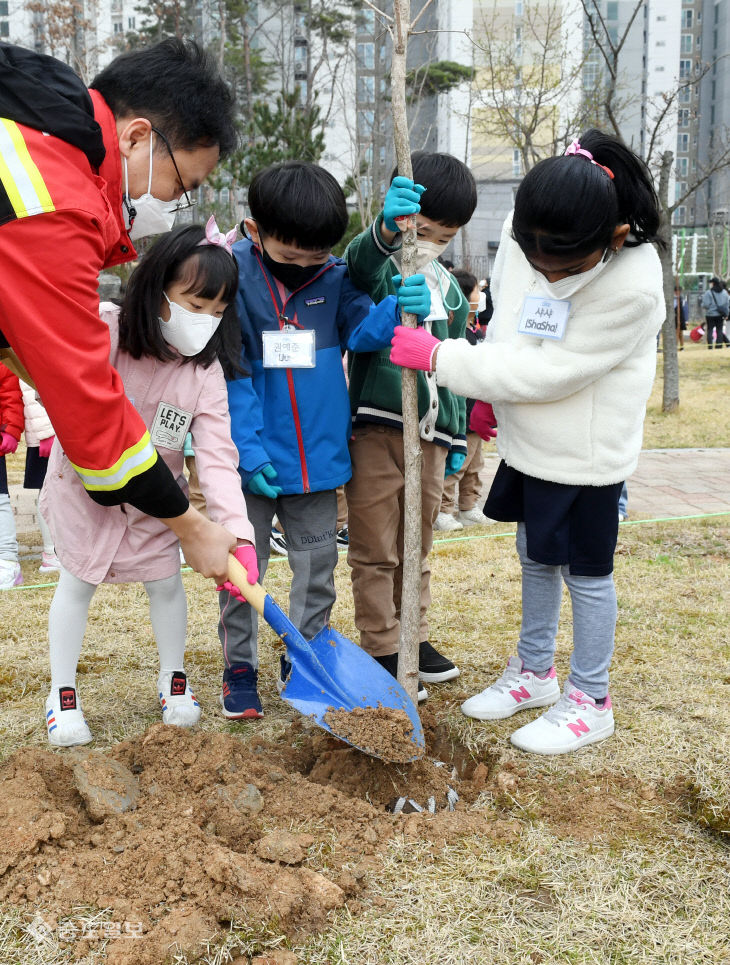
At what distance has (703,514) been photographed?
5246mm

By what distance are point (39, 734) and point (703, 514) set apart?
13.1 feet

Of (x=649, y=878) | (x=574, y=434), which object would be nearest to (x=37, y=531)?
(x=574, y=434)

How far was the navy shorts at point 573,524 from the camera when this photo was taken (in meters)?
2.37

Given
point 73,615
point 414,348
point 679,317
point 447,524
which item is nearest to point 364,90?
point 679,317

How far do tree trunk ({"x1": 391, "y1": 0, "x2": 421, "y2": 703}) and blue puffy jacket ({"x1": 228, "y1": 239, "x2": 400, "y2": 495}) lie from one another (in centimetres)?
32

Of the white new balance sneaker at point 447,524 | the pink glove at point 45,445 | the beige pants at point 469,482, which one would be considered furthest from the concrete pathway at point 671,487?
the pink glove at point 45,445

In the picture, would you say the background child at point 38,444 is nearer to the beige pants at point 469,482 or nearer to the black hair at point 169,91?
the beige pants at point 469,482

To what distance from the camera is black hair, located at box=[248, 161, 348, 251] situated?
2.39m

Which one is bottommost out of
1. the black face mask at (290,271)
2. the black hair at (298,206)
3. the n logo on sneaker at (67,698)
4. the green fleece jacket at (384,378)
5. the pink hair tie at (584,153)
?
the n logo on sneaker at (67,698)

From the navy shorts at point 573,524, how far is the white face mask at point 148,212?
45.8 inches

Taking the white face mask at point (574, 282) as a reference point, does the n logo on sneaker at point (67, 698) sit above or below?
below

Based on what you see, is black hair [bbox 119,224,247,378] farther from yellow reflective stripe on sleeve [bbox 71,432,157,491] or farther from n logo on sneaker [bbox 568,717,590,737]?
n logo on sneaker [bbox 568,717,590,737]

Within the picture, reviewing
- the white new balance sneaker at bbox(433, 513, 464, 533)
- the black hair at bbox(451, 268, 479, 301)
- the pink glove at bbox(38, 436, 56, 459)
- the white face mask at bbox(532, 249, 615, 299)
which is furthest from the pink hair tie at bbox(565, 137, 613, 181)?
the black hair at bbox(451, 268, 479, 301)

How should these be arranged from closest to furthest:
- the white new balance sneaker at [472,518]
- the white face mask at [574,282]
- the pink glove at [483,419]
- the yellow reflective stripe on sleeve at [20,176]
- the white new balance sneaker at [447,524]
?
the yellow reflective stripe on sleeve at [20,176] → the white face mask at [574,282] → the pink glove at [483,419] → the white new balance sneaker at [447,524] → the white new balance sneaker at [472,518]
